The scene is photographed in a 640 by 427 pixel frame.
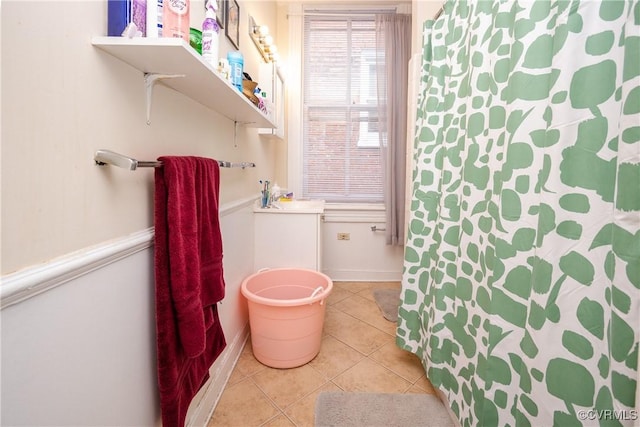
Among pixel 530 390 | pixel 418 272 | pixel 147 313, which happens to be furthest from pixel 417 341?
pixel 147 313

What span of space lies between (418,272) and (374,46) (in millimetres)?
2251

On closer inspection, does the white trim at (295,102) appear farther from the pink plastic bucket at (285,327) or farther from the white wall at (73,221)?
the white wall at (73,221)

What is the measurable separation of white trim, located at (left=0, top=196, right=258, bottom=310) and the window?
2186 mm

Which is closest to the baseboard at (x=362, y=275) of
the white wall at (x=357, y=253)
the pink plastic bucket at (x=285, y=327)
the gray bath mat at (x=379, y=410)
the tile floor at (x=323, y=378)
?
the white wall at (x=357, y=253)

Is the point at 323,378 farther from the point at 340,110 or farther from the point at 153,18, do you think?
the point at 340,110

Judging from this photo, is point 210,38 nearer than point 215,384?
Yes

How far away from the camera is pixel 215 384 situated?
1.38 metres

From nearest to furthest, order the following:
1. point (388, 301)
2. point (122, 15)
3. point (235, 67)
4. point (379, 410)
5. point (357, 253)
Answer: point (122, 15), point (235, 67), point (379, 410), point (388, 301), point (357, 253)

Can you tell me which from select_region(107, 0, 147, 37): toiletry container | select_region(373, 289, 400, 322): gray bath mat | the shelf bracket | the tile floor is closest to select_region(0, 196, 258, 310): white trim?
the shelf bracket

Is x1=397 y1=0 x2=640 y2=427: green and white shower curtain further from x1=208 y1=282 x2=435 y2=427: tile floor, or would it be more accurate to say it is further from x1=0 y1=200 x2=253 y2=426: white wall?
x1=0 y1=200 x2=253 y2=426: white wall

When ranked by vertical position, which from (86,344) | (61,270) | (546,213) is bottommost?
(86,344)

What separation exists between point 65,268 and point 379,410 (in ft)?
4.44

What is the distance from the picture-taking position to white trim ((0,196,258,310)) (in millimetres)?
490

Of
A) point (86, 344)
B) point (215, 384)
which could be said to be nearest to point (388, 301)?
point (215, 384)
